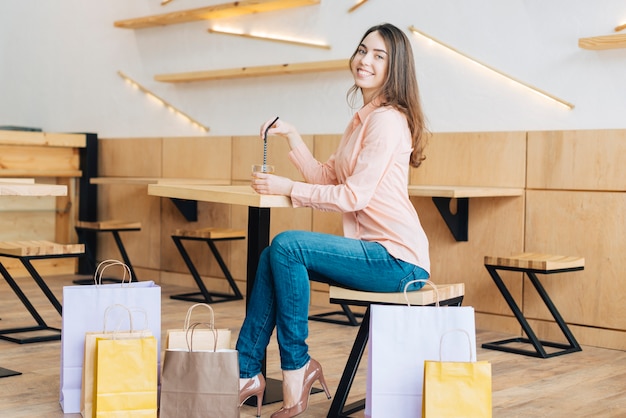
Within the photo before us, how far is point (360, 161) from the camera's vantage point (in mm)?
2457

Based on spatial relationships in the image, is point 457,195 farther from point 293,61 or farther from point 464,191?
point 293,61

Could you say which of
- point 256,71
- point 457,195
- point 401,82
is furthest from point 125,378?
point 256,71

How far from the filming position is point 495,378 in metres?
3.18

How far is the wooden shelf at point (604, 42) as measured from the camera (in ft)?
11.9

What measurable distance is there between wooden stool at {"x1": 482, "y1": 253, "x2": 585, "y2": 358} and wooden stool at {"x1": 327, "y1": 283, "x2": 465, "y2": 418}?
1076mm

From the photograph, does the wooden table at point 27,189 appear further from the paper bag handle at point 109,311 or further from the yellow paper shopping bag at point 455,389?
the yellow paper shopping bag at point 455,389

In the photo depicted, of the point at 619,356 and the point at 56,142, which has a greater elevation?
the point at 56,142

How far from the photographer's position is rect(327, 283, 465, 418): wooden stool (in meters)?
2.40

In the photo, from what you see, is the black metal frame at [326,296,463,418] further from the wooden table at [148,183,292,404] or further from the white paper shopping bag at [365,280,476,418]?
the wooden table at [148,183,292,404]

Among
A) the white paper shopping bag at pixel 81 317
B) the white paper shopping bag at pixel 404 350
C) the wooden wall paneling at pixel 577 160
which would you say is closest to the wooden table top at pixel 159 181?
the wooden wall paneling at pixel 577 160

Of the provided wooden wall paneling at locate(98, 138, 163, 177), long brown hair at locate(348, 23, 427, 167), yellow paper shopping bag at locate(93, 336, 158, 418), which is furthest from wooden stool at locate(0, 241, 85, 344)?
long brown hair at locate(348, 23, 427, 167)

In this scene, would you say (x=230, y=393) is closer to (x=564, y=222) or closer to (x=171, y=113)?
(x=564, y=222)

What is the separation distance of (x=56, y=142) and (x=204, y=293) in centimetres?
161

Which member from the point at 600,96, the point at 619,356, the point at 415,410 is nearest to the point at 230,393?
the point at 415,410
